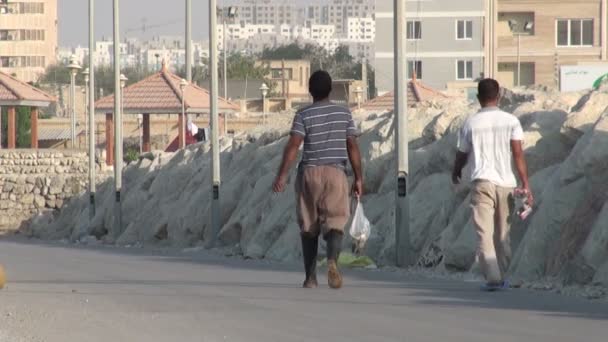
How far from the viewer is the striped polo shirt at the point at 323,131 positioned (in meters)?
15.0

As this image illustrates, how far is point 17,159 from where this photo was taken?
2601 inches

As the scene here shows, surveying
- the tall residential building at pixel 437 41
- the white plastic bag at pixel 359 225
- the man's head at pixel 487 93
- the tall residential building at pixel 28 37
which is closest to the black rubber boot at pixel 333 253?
the man's head at pixel 487 93

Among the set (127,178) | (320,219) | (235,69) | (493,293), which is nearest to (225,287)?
(320,219)

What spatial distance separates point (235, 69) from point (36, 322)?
131997 millimetres

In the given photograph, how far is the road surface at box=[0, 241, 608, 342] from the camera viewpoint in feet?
36.7

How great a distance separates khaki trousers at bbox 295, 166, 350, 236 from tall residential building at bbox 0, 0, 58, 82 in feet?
491

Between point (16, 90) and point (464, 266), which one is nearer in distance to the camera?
point (464, 266)

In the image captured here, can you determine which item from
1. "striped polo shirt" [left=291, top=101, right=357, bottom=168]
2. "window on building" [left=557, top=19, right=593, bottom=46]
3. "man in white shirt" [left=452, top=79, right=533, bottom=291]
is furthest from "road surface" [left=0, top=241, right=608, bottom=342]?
"window on building" [left=557, top=19, right=593, bottom=46]

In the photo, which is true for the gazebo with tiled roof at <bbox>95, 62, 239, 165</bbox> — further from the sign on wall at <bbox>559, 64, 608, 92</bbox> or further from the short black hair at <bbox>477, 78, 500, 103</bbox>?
the short black hair at <bbox>477, 78, 500, 103</bbox>

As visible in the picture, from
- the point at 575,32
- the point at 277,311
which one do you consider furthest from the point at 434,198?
the point at 575,32

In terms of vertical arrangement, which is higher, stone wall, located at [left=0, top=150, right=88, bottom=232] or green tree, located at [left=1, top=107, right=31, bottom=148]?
green tree, located at [left=1, top=107, right=31, bottom=148]

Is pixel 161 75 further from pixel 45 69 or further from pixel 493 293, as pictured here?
pixel 45 69

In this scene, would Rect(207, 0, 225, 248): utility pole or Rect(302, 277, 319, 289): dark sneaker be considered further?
Rect(207, 0, 225, 248): utility pole

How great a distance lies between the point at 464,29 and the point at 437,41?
81.9 inches
